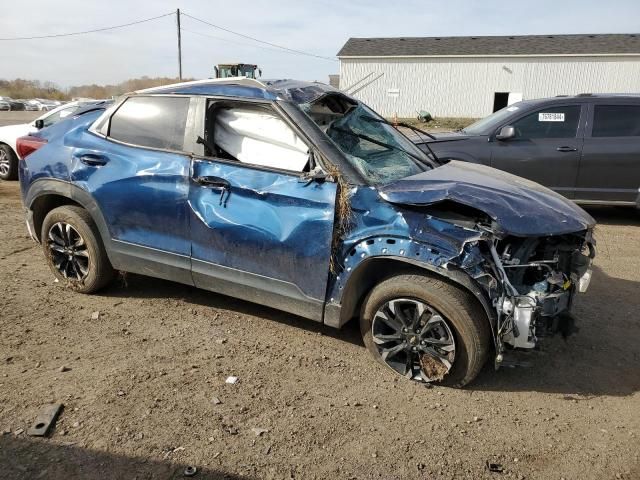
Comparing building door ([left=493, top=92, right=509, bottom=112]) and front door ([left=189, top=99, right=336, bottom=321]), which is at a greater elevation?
building door ([left=493, top=92, right=509, bottom=112])

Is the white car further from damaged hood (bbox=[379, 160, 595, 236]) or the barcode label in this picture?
damaged hood (bbox=[379, 160, 595, 236])

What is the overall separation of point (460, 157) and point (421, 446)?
520 cm

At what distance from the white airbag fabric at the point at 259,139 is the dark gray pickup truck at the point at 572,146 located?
13.0ft

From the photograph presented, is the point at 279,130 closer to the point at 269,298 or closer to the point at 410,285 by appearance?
the point at 269,298

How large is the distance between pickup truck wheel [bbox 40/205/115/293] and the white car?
6047 mm

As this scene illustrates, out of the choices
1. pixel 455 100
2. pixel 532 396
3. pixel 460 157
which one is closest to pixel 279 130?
pixel 532 396

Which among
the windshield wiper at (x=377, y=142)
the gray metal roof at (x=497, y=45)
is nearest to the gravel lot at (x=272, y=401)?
the windshield wiper at (x=377, y=142)

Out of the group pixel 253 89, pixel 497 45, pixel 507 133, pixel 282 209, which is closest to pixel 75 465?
pixel 282 209

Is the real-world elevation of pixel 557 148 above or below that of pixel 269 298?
above

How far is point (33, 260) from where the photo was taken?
5379mm

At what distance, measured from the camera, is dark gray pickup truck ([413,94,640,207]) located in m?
7.09

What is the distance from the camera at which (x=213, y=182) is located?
11.9 feet

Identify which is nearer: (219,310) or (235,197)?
(235,197)

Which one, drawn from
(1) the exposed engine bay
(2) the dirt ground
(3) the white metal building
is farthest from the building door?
(1) the exposed engine bay
